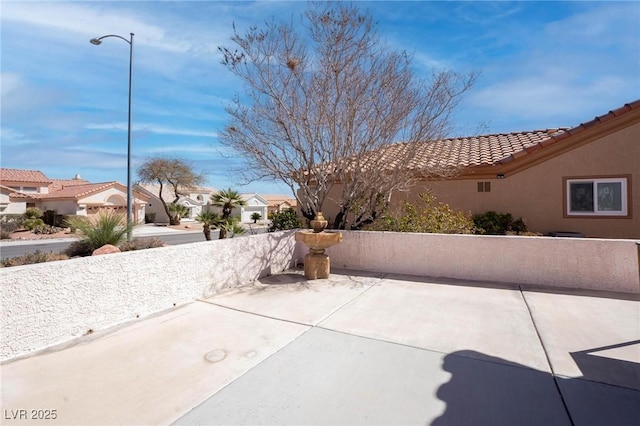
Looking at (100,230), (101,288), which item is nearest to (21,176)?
(100,230)

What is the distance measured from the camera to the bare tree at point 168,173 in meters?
39.6

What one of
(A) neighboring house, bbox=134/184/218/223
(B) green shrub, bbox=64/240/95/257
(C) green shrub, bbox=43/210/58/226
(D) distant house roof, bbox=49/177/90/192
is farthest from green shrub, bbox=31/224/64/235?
(B) green shrub, bbox=64/240/95/257

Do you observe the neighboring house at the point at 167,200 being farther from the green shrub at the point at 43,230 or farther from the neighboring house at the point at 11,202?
the green shrub at the point at 43,230

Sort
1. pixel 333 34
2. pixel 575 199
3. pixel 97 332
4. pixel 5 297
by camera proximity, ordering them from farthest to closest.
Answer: pixel 575 199 → pixel 333 34 → pixel 97 332 → pixel 5 297

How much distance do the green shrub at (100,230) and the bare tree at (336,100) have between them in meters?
3.69

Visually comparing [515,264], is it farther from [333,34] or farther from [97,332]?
[97,332]

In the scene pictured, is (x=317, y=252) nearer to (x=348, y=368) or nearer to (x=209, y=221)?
(x=348, y=368)

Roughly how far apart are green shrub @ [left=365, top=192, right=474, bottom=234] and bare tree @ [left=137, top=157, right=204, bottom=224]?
36757 mm

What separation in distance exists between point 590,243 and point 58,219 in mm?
41162

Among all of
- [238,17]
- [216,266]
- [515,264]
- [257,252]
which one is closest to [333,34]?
[238,17]

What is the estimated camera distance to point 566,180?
33.5 feet

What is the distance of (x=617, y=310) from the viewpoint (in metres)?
5.50

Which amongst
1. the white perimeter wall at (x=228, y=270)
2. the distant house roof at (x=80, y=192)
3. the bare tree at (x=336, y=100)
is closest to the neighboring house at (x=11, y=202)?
the distant house roof at (x=80, y=192)

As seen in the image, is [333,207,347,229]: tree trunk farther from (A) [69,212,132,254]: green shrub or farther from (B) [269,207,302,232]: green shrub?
(A) [69,212,132,254]: green shrub
